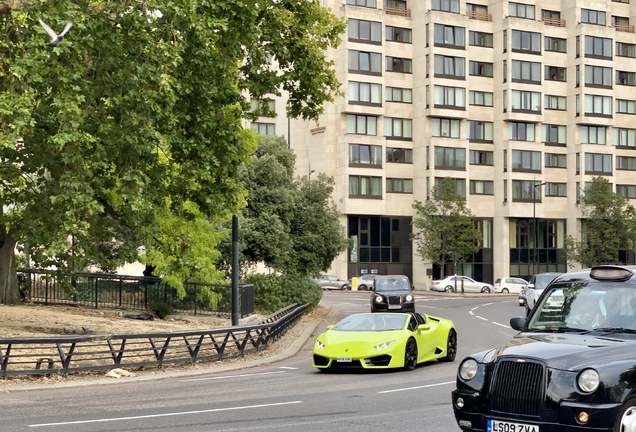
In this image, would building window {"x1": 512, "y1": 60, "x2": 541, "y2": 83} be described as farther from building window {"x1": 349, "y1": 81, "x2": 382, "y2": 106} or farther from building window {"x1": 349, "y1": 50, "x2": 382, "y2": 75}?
building window {"x1": 349, "y1": 81, "x2": 382, "y2": 106}

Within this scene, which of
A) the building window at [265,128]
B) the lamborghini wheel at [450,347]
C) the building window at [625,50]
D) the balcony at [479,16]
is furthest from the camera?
the building window at [625,50]

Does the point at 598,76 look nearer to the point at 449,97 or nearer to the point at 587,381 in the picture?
the point at 449,97

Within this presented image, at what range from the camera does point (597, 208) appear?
85.9 metres

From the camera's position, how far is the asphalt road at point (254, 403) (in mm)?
11938

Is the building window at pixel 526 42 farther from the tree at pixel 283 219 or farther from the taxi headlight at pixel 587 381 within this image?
the taxi headlight at pixel 587 381

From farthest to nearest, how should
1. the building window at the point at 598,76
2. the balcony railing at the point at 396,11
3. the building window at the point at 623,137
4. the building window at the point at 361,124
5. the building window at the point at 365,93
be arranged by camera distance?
the building window at the point at 623,137, the building window at the point at 598,76, the balcony railing at the point at 396,11, the building window at the point at 361,124, the building window at the point at 365,93

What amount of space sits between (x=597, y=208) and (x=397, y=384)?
239 feet

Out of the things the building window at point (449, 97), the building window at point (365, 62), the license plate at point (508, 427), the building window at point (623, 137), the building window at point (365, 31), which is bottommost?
the license plate at point (508, 427)

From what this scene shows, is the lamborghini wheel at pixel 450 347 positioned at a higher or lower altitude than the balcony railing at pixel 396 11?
lower

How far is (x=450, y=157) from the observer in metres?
85.3

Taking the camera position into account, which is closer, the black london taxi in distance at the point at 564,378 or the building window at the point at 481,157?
the black london taxi in distance at the point at 564,378

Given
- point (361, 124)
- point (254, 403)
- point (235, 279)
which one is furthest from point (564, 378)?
point (361, 124)

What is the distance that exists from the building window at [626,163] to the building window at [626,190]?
1730 mm

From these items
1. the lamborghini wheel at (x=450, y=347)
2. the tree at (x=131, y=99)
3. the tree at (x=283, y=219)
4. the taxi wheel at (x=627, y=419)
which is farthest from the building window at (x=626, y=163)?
the taxi wheel at (x=627, y=419)
